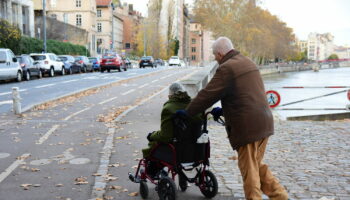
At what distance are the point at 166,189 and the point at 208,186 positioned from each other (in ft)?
1.78

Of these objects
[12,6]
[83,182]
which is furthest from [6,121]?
[12,6]

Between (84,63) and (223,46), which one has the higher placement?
(223,46)

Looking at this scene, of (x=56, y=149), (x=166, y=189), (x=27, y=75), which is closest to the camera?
(x=166, y=189)

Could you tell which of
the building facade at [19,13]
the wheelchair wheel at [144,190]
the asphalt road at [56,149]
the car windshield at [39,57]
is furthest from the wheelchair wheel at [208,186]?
the building facade at [19,13]

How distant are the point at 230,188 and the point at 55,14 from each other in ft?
270

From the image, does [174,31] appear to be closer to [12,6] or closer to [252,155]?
[12,6]

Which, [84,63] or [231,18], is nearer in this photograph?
[84,63]

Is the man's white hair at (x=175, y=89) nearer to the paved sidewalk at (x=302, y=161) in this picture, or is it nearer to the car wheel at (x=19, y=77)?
the paved sidewalk at (x=302, y=161)

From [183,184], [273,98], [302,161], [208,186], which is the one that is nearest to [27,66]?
[273,98]

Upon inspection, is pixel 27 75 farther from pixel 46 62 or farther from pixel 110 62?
pixel 110 62

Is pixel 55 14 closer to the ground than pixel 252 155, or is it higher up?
higher up

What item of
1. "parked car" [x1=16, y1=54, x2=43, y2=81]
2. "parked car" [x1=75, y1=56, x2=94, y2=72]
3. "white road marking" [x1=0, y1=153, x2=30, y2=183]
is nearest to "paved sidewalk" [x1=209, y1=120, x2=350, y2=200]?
"white road marking" [x1=0, y1=153, x2=30, y2=183]

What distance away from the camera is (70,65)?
41156 mm

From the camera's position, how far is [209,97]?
4.54 metres
